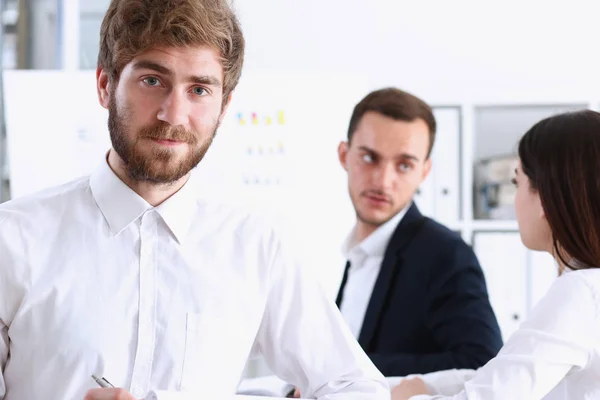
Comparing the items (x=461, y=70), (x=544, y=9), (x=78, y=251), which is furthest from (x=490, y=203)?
(x=78, y=251)

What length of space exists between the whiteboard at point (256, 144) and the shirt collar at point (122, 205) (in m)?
1.62

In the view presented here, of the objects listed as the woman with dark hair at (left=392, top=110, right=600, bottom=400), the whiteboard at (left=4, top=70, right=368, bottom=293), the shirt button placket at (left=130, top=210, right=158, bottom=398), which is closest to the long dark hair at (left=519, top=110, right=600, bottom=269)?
the woman with dark hair at (left=392, top=110, right=600, bottom=400)

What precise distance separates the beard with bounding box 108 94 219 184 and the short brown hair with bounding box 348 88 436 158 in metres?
0.99

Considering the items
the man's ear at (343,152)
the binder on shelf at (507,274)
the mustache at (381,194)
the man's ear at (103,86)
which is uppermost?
the man's ear at (103,86)

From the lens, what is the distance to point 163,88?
143 centimetres

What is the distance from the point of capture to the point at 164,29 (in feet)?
4.67

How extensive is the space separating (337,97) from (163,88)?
1.78 m

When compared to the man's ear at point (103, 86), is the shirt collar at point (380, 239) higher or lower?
lower

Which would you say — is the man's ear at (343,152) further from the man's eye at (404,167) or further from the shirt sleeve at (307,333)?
the shirt sleeve at (307,333)

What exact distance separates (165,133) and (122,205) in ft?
0.50

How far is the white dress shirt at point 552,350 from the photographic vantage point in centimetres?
150

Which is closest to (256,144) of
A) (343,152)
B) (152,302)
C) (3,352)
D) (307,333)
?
(343,152)

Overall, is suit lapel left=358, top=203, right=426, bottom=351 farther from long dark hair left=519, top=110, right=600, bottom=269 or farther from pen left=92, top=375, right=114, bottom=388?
pen left=92, top=375, right=114, bottom=388

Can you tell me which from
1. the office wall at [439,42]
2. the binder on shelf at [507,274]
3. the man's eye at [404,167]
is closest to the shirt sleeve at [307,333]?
the man's eye at [404,167]
